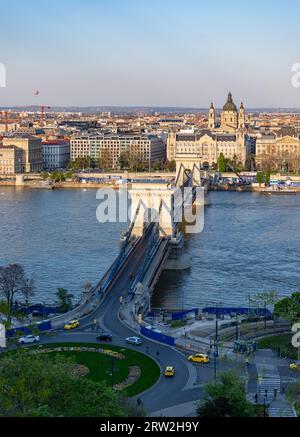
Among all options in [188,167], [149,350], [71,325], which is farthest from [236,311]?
[188,167]

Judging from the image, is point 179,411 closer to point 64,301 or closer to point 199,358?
point 199,358

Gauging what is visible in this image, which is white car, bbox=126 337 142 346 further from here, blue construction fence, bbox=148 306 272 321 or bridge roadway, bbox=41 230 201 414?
blue construction fence, bbox=148 306 272 321

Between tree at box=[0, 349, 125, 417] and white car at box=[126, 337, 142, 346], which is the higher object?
tree at box=[0, 349, 125, 417]

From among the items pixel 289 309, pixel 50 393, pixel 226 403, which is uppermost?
pixel 50 393

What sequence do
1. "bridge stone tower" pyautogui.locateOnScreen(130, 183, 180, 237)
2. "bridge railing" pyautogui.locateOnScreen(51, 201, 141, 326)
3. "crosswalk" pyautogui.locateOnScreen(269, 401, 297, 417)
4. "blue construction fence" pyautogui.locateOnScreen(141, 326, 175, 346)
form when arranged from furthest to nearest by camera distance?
"bridge stone tower" pyautogui.locateOnScreen(130, 183, 180, 237)
"bridge railing" pyautogui.locateOnScreen(51, 201, 141, 326)
"blue construction fence" pyautogui.locateOnScreen(141, 326, 175, 346)
"crosswalk" pyautogui.locateOnScreen(269, 401, 297, 417)

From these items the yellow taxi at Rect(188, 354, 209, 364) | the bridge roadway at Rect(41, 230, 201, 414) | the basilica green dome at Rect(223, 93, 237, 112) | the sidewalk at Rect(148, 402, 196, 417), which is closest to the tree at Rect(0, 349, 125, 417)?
the sidewalk at Rect(148, 402, 196, 417)

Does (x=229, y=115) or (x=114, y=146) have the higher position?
(x=229, y=115)
